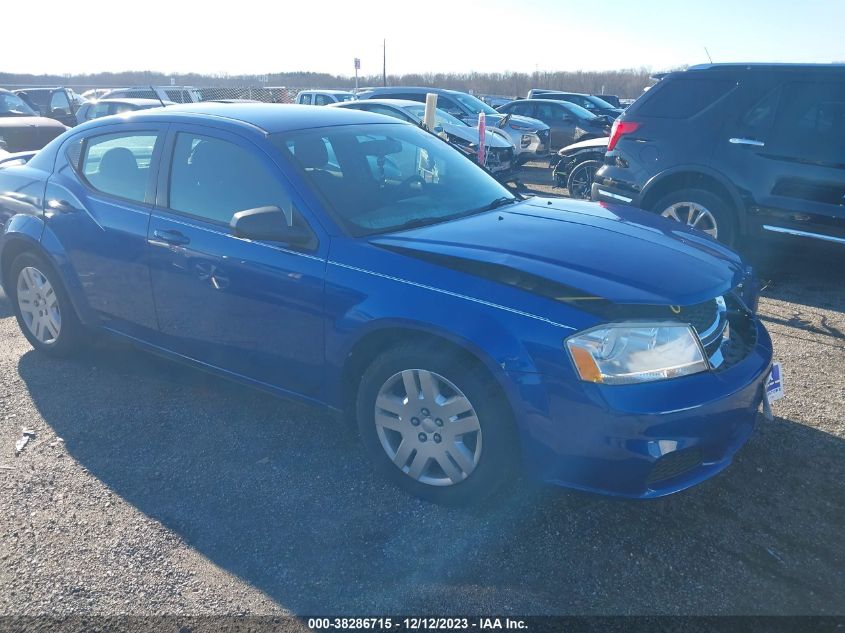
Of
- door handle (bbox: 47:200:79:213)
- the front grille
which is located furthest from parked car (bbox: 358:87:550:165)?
the front grille

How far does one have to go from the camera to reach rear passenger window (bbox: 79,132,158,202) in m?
4.02

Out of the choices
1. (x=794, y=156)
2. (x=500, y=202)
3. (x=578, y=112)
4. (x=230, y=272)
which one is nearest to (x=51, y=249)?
(x=230, y=272)

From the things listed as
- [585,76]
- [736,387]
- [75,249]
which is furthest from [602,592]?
[585,76]

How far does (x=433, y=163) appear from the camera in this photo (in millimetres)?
4133

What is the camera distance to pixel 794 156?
5.98 m

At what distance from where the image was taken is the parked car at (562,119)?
16594mm

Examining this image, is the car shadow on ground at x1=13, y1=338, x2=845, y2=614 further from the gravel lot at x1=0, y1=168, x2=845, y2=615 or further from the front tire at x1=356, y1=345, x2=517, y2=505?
the front tire at x1=356, y1=345, x2=517, y2=505

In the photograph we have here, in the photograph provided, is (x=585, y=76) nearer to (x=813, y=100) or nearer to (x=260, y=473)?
(x=813, y=100)

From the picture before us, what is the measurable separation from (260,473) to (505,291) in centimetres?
159

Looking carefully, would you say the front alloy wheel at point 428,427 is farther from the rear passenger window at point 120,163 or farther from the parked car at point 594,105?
the parked car at point 594,105

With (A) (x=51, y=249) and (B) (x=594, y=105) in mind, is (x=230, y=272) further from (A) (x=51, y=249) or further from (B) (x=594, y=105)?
(B) (x=594, y=105)

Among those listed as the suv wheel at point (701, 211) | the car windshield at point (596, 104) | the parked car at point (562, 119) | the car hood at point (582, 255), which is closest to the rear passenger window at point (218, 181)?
the car hood at point (582, 255)

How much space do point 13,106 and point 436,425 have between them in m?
15.4

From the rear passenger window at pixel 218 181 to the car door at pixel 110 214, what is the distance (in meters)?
0.21
